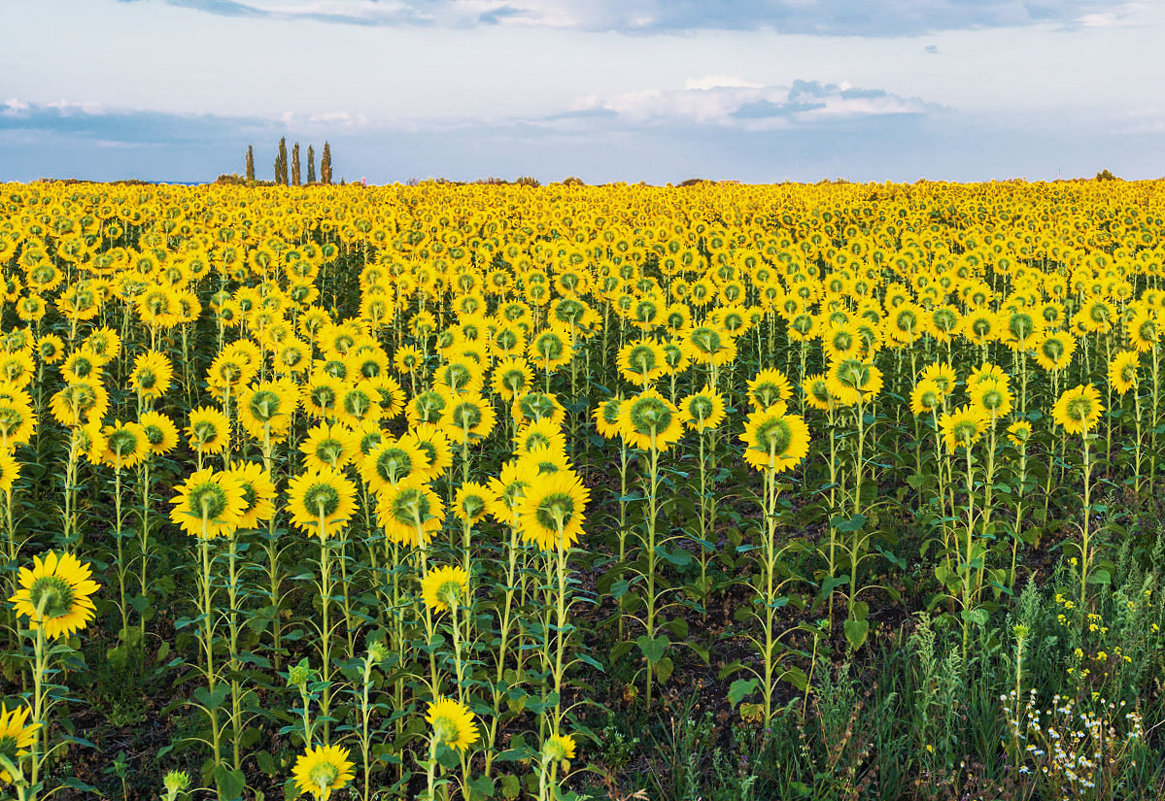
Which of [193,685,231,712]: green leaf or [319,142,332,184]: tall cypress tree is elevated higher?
[319,142,332,184]: tall cypress tree

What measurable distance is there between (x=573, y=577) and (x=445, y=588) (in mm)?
3376

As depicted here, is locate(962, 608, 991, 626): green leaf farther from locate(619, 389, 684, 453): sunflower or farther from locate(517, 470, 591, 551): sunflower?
locate(517, 470, 591, 551): sunflower

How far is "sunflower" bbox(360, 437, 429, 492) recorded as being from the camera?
4312 millimetres

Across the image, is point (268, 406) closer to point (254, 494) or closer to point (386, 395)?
point (386, 395)

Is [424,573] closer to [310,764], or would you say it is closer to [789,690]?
[310,764]

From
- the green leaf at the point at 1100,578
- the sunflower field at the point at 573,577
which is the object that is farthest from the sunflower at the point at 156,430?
the green leaf at the point at 1100,578

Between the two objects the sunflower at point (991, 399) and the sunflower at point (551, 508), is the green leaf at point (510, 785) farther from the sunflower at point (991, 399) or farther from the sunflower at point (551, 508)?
the sunflower at point (991, 399)

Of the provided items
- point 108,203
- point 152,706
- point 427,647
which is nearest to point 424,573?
point 427,647

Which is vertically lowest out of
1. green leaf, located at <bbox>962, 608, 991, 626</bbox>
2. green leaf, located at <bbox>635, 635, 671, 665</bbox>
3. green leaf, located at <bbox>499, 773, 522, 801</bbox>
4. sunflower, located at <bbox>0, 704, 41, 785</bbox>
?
green leaf, located at <bbox>499, 773, 522, 801</bbox>

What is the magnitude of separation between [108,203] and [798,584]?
18902 millimetres

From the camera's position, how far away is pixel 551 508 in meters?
3.87

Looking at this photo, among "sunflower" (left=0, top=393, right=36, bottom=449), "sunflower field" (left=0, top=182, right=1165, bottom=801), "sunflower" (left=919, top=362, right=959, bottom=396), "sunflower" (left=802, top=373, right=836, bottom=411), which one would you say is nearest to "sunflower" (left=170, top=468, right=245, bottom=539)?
"sunflower field" (left=0, top=182, right=1165, bottom=801)

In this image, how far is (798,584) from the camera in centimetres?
649

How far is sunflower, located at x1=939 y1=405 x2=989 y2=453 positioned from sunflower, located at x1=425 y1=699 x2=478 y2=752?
3.44m
